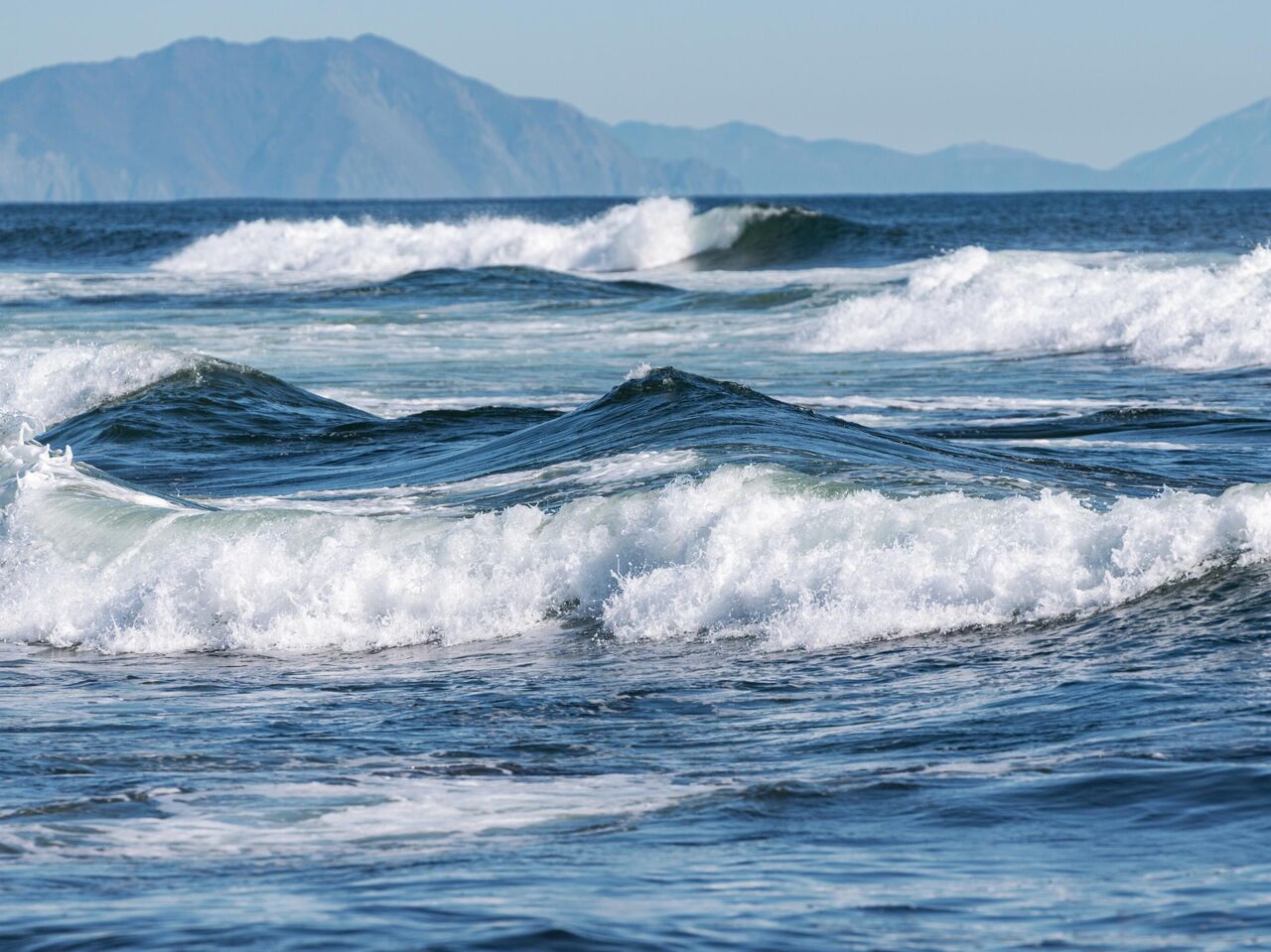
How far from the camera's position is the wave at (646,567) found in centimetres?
941

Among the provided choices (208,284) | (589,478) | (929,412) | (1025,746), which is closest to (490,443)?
(589,478)

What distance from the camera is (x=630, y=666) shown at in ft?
29.0

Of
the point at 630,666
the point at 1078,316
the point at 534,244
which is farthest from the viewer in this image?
the point at 534,244

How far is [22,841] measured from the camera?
20.1 feet

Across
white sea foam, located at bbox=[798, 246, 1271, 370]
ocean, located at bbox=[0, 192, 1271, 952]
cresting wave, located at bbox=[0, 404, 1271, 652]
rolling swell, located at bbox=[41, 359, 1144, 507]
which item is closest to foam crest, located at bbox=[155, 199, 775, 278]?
white sea foam, located at bbox=[798, 246, 1271, 370]

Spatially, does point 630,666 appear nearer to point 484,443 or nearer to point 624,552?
point 624,552

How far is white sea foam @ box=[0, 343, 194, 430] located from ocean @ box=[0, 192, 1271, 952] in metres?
0.06

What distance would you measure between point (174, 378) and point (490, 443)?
19.4 feet

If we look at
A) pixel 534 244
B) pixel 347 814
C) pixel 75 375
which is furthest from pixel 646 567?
pixel 534 244

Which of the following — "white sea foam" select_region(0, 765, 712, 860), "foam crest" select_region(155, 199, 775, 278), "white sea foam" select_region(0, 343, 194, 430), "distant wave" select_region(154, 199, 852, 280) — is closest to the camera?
"white sea foam" select_region(0, 765, 712, 860)

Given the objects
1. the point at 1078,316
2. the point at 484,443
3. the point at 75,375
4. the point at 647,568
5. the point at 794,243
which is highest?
the point at 794,243

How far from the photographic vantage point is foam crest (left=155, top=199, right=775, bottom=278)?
198 feet

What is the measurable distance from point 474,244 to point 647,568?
5575 centimetres

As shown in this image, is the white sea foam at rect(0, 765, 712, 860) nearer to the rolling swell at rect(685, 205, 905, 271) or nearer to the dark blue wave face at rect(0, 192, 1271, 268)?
the dark blue wave face at rect(0, 192, 1271, 268)
